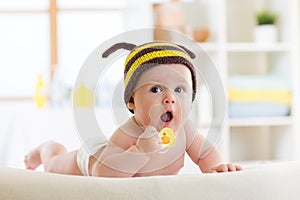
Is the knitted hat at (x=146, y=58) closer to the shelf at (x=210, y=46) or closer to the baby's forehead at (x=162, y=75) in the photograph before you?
the baby's forehead at (x=162, y=75)

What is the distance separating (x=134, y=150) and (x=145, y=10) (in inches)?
80.3

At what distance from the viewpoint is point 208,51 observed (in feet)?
9.27

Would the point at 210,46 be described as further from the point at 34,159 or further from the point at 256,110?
the point at 34,159

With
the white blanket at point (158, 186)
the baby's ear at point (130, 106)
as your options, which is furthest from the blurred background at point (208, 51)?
the white blanket at point (158, 186)

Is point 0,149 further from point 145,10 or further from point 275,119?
point 275,119

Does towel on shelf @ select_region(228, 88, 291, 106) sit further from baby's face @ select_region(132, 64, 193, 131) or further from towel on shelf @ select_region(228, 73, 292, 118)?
baby's face @ select_region(132, 64, 193, 131)

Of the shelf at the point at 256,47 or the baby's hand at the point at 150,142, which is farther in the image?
the shelf at the point at 256,47

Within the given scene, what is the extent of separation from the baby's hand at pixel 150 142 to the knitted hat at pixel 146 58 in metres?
0.07

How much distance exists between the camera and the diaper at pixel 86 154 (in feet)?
2.44

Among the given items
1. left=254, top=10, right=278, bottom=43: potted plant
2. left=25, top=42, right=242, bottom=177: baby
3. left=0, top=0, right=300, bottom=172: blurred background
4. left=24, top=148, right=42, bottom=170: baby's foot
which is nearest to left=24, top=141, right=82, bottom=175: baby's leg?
left=24, top=148, right=42, bottom=170: baby's foot

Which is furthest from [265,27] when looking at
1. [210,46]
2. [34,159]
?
[34,159]

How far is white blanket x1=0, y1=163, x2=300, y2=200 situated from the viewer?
1.71 feet

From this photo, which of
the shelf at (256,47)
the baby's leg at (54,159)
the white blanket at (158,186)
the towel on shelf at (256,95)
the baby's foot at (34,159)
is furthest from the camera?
the shelf at (256,47)

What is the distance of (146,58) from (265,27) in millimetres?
2270
